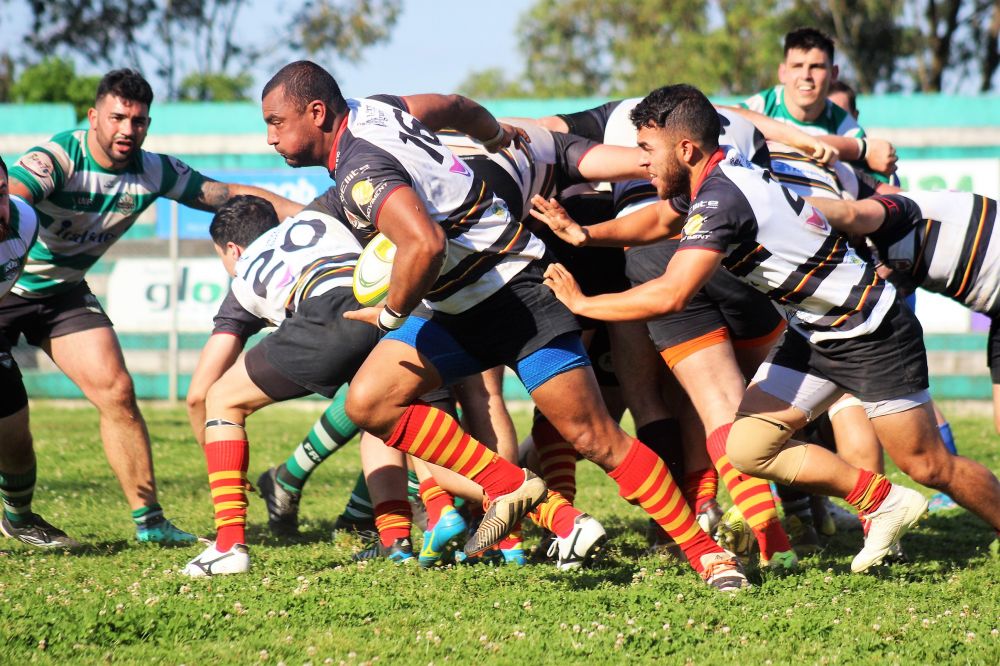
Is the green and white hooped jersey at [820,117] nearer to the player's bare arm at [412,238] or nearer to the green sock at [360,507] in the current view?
the green sock at [360,507]

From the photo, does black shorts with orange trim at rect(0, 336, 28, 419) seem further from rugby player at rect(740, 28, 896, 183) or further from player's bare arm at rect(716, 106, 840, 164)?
rugby player at rect(740, 28, 896, 183)

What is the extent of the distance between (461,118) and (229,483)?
6.65 feet

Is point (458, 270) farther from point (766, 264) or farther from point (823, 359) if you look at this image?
point (823, 359)

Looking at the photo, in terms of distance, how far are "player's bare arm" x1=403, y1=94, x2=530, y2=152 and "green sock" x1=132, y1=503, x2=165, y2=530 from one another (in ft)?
9.24

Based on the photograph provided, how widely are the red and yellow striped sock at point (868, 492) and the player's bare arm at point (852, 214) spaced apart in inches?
41.6

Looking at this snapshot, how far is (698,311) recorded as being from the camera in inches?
219

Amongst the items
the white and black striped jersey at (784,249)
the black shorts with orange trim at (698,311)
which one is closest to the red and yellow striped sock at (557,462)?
the black shorts with orange trim at (698,311)

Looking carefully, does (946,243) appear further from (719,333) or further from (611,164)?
(611,164)

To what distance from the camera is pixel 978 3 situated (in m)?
29.7

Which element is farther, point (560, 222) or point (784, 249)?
point (560, 222)

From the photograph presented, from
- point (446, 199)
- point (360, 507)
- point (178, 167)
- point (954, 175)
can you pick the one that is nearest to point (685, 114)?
point (446, 199)

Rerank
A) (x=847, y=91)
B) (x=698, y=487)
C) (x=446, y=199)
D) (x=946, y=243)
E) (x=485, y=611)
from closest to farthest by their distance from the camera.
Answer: (x=485, y=611), (x=446, y=199), (x=946, y=243), (x=698, y=487), (x=847, y=91)

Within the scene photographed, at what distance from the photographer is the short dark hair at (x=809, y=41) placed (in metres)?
7.14

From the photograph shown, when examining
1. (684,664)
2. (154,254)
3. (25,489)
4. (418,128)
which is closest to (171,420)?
(154,254)
